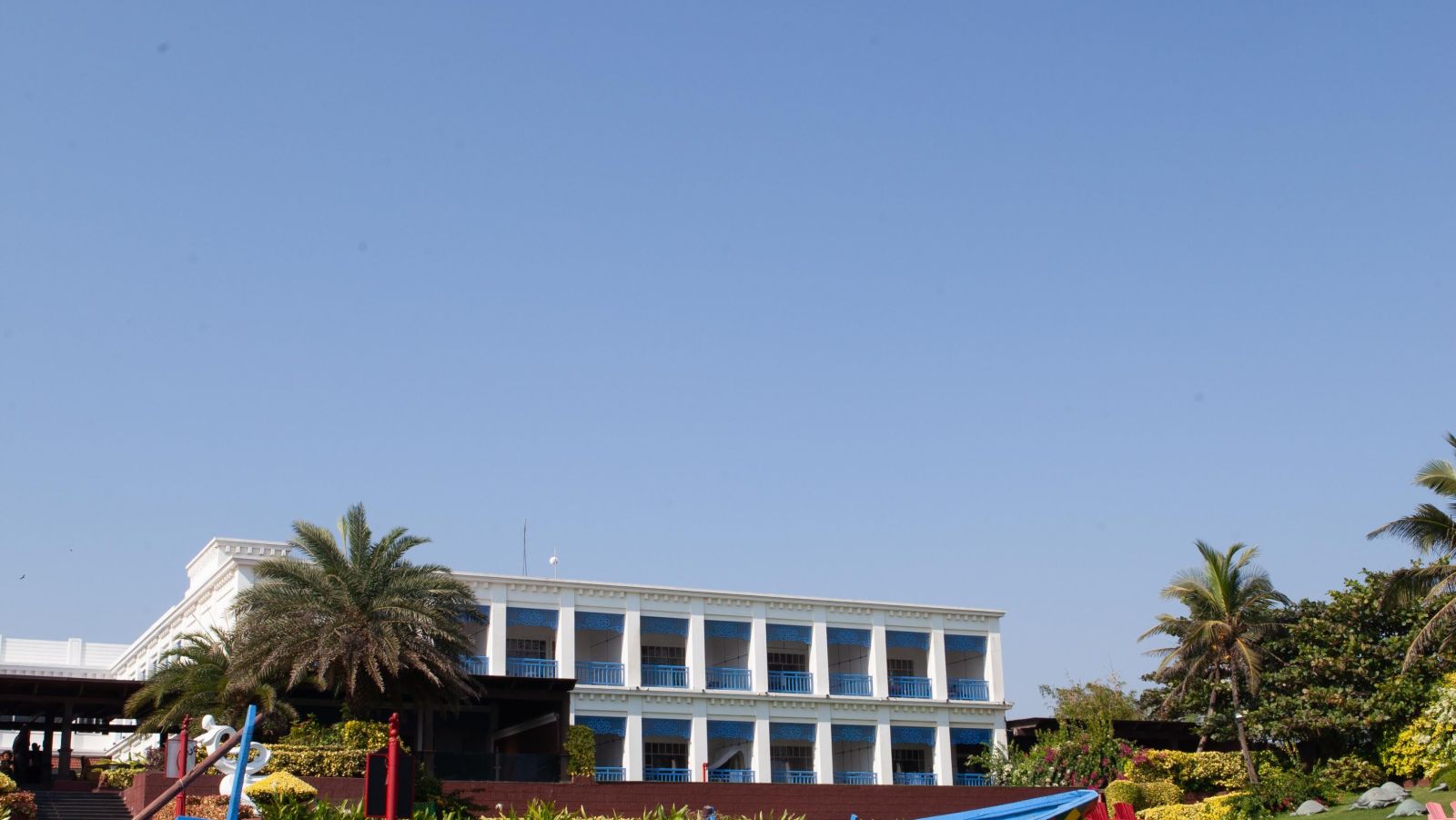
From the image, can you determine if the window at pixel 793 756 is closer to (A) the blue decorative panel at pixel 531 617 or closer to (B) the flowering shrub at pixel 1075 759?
(B) the flowering shrub at pixel 1075 759

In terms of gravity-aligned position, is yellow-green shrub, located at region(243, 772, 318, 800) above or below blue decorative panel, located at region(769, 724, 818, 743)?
below

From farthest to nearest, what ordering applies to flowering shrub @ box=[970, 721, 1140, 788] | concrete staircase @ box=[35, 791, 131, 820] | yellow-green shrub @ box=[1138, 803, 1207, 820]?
flowering shrub @ box=[970, 721, 1140, 788] → yellow-green shrub @ box=[1138, 803, 1207, 820] → concrete staircase @ box=[35, 791, 131, 820]

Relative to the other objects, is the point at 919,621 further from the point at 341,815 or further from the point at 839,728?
the point at 341,815

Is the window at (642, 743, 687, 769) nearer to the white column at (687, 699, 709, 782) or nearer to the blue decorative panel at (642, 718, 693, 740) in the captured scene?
the white column at (687, 699, 709, 782)

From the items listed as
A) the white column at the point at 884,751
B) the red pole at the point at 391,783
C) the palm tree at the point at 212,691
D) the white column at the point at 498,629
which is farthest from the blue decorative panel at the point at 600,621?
the red pole at the point at 391,783

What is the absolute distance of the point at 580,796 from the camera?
33.5 metres

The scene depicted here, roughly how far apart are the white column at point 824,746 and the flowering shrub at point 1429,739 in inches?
621

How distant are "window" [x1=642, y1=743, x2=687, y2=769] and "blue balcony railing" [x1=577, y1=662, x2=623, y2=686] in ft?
10.3

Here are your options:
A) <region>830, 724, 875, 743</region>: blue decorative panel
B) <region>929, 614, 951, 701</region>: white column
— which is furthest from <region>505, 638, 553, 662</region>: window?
<region>929, 614, 951, 701</region>: white column

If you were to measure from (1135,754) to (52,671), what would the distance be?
147 feet

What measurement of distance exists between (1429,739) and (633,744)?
21.7m

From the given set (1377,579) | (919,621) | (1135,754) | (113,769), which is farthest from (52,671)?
(1377,579)

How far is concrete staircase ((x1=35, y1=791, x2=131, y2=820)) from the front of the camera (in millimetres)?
27438

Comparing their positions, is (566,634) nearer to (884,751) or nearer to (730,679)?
(730,679)
